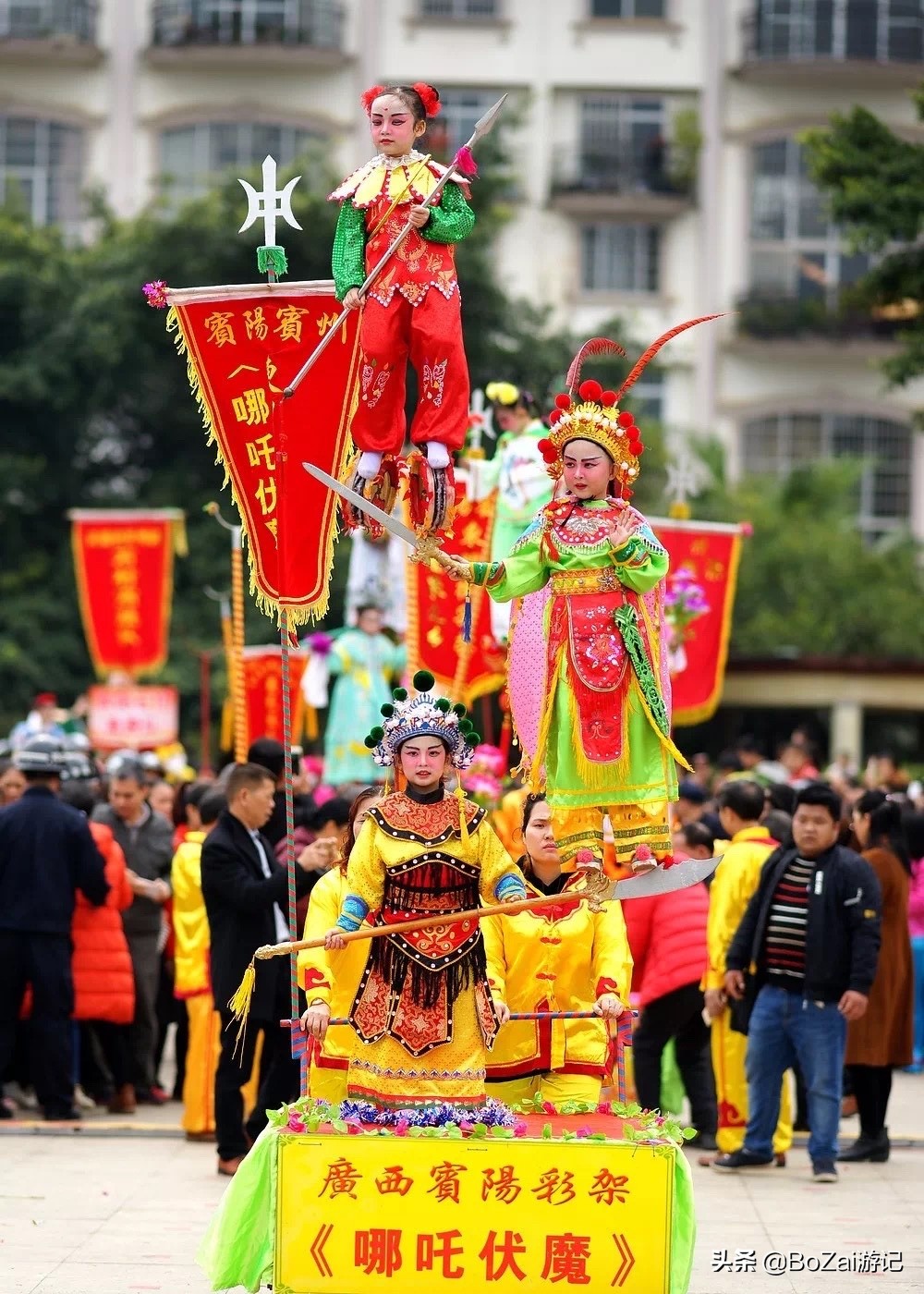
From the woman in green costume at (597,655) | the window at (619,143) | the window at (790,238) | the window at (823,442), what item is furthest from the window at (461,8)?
the woman in green costume at (597,655)

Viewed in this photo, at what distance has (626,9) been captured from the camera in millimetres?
36031

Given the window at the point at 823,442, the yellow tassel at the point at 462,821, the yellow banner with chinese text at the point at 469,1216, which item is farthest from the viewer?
the window at the point at 823,442

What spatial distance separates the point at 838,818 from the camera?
10586 mm

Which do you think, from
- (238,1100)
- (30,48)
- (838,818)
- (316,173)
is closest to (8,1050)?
(238,1100)

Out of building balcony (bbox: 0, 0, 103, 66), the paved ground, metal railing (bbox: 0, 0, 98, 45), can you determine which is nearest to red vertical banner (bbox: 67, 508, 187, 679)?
the paved ground

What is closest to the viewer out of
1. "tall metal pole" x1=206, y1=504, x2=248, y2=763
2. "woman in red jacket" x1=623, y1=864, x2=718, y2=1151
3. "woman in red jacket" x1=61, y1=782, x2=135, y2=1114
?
"tall metal pole" x1=206, y1=504, x2=248, y2=763

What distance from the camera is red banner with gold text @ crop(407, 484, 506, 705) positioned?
1274cm

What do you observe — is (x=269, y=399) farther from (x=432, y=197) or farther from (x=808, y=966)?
(x=808, y=966)

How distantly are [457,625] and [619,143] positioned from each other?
2427 centimetres

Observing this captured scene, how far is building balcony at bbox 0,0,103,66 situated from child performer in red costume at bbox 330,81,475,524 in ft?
93.6

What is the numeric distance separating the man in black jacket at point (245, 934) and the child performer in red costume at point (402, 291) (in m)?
2.85

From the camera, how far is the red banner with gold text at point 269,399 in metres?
8.12

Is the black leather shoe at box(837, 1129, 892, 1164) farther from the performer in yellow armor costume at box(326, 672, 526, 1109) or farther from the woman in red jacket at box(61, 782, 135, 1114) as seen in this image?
the performer in yellow armor costume at box(326, 672, 526, 1109)

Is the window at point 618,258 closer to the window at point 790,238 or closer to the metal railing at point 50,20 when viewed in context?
the window at point 790,238
